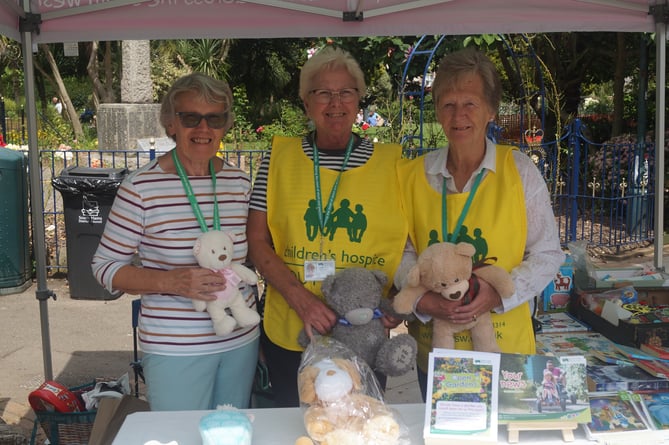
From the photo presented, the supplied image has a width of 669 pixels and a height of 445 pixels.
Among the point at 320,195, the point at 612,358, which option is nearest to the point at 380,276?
the point at 320,195

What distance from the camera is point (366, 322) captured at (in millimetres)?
2373

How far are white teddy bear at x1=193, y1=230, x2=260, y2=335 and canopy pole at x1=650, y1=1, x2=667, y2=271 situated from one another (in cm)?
235

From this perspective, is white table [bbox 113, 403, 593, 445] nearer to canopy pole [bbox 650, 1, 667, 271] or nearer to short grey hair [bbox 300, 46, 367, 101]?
short grey hair [bbox 300, 46, 367, 101]

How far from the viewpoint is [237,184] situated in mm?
2648

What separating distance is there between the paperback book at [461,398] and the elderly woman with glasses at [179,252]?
858 mm

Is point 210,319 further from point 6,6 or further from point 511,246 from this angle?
point 6,6

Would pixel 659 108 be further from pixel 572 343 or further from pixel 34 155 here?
pixel 34 155

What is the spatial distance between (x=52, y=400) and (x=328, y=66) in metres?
2.04

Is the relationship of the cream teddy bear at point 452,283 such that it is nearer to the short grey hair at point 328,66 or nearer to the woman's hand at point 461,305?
the woman's hand at point 461,305

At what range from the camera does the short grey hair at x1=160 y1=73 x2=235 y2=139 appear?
2.51 m

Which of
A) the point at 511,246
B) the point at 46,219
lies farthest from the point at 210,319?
the point at 46,219

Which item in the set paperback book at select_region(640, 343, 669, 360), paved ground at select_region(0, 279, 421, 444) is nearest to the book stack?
paperback book at select_region(640, 343, 669, 360)

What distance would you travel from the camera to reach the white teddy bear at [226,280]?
7.85 feet

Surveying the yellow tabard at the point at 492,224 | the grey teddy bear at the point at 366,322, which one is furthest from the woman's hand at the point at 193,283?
the yellow tabard at the point at 492,224
